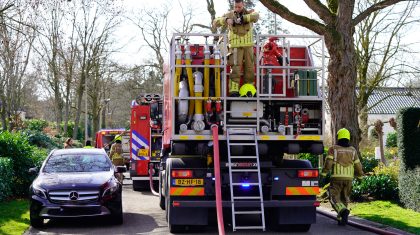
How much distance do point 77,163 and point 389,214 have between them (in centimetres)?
658

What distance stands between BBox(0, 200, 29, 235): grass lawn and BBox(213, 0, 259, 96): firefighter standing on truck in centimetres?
467

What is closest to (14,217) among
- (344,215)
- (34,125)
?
(344,215)

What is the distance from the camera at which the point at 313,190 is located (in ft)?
38.1

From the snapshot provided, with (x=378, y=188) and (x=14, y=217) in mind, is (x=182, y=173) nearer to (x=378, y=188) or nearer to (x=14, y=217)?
(x=14, y=217)

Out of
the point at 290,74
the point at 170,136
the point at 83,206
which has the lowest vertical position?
the point at 83,206

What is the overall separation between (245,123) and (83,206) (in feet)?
11.4

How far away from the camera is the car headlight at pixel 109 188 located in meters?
12.8

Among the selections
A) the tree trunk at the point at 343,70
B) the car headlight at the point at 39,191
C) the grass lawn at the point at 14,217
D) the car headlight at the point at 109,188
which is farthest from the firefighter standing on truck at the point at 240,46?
the tree trunk at the point at 343,70

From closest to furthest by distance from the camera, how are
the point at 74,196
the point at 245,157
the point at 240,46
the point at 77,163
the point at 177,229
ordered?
the point at 245,157 → the point at 240,46 → the point at 177,229 → the point at 74,196 → the point at 77,163

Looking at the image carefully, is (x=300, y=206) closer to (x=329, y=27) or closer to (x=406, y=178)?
(x=406, y=178)

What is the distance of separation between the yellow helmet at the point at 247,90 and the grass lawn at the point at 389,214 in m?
3.62

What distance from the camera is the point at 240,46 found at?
38.0 feet

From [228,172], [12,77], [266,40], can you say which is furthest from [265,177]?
[12,77]

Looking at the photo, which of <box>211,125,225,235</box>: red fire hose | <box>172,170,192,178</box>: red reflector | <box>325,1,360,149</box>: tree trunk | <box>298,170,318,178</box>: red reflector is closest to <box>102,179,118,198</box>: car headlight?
<box>172,170,192,178</box>: red reflector
